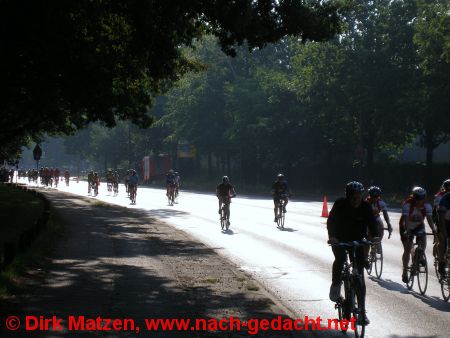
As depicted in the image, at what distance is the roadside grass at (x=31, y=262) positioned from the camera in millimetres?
10581

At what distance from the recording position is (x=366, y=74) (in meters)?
47.2

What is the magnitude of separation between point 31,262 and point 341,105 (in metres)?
38.1

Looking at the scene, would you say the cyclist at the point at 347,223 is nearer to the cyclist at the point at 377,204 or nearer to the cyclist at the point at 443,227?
the cyclist at the point at 443,227

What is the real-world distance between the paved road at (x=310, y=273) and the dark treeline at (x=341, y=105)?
11.4 metres

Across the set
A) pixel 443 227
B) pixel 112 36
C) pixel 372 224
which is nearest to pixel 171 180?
pixel 112 36

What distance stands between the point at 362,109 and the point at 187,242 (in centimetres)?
3086

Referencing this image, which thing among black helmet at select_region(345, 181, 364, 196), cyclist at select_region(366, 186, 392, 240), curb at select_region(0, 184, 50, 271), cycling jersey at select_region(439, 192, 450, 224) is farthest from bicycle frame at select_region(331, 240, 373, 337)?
curb at select_region(0, 184, 50, 271)

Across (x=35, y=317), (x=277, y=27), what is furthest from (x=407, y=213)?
(x=277, y=27)

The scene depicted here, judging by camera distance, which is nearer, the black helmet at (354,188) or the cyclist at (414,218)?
the black helmet at (354,188)

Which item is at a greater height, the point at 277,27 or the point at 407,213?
the point at 277,27

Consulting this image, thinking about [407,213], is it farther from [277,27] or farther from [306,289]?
[277,27]

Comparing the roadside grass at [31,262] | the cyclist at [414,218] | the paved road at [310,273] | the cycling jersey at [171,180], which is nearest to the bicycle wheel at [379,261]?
the paved road at [310,273]

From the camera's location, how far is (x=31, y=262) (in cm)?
→ 1327

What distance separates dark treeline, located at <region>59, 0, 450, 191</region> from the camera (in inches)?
1695
